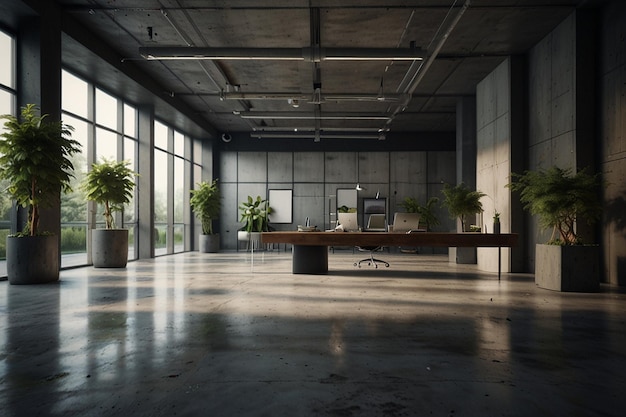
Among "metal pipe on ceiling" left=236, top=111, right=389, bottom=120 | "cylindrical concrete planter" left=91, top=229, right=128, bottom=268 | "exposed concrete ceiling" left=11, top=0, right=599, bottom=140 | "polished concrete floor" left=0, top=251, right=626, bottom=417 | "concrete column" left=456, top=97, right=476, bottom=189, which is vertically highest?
"exposed concrete ceiling" left=11, top=0, right=599, bottom=140

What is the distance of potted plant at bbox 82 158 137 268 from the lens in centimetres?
941

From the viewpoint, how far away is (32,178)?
6.78 meters

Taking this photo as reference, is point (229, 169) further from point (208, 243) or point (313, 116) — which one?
point (313, 116)

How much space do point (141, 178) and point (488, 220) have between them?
8819 millimetres

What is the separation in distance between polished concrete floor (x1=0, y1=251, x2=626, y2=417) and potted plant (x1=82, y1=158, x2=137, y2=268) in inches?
132

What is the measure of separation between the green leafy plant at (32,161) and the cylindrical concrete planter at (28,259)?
0.60ft

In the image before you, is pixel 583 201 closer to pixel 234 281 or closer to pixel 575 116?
pixel 575 116

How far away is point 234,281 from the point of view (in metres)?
7.73

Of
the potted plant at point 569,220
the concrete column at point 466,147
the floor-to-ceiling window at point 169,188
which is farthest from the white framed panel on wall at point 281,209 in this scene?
the potted plant at point 569,220

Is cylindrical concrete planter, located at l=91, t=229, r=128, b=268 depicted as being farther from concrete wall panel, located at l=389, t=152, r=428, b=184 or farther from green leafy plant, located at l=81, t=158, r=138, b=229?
concrete wall panel, located at l=389, t=152, r=428, b=184

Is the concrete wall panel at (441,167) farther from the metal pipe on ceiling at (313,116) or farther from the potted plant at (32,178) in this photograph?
the potted plant at (32,178)

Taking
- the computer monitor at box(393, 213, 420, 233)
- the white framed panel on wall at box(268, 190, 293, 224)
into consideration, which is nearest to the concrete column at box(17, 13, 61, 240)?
the computer monitor at box(393, 213, 420, 233)

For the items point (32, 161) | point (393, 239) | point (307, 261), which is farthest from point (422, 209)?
point (32, 161)

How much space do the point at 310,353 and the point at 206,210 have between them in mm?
12710
